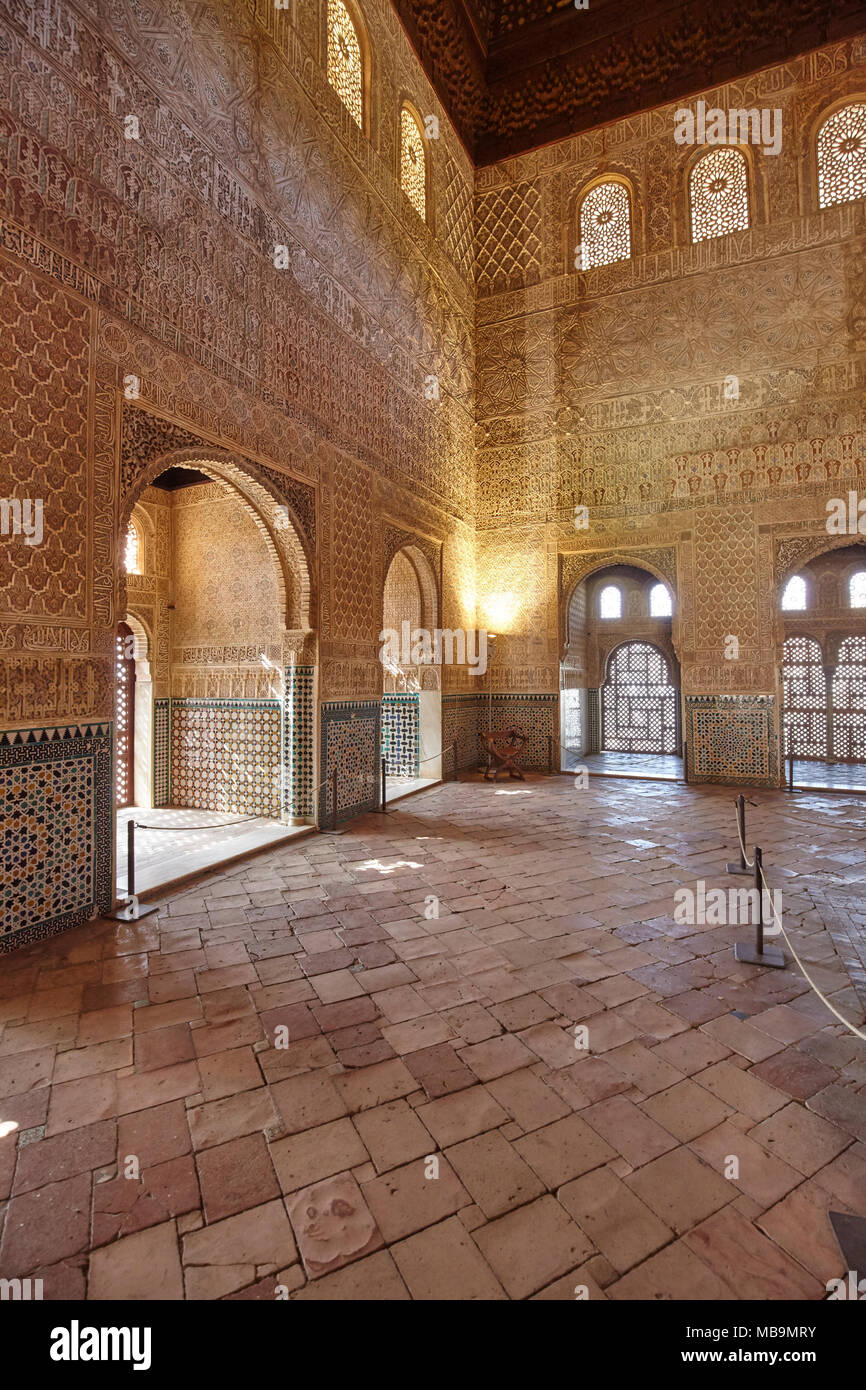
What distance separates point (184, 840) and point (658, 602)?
11.1 meters

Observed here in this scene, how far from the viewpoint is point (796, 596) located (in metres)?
13.1

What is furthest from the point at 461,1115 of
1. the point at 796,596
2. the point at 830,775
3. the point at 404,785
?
the point at 796,596

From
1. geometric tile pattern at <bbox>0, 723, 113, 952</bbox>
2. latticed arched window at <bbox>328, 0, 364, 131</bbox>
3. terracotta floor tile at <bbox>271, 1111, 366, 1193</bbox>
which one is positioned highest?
latticed arched window at <bbox>328, 0, 364, 131</bbox>

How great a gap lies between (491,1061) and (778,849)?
444 cm

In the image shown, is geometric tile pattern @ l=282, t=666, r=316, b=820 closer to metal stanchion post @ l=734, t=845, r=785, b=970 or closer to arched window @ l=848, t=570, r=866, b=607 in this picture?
metal stanchion post @ l=734, t=845, r=785, b=970

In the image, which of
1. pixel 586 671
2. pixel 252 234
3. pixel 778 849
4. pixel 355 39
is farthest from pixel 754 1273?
pixel 586 671

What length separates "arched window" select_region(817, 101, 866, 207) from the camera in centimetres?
899

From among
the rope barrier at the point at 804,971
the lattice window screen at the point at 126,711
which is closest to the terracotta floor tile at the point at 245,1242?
the rope barrier at the point at 804,971

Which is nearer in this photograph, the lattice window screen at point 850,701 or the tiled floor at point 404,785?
the tiled floor at point 404,785

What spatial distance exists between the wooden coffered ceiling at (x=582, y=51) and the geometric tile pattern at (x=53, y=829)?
1051 centimetres

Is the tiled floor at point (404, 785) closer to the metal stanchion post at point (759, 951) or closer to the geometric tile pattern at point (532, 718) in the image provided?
the geometric tile pattern at point (532, 718)

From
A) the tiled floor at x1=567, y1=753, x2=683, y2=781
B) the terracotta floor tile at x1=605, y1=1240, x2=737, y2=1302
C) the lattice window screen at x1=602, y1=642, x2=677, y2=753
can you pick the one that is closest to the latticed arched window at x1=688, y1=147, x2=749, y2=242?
the lattice window screen at x1=602, y1=642, x2=677, y2=753

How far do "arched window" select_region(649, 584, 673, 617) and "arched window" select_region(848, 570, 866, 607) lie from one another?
3359mm

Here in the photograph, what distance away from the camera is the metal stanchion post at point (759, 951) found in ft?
11.6
